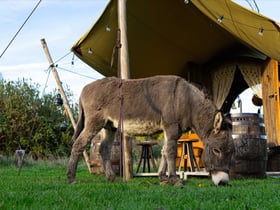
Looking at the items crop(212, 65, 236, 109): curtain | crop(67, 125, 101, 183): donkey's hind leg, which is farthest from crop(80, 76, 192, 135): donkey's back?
crop(212, 65, 236, 109): curtain

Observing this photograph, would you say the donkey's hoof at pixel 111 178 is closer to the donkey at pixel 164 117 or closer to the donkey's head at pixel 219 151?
the donkey at pixel 164 117

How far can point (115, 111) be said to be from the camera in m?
6.60

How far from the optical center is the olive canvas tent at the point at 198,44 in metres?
9.46

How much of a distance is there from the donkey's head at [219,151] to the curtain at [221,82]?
7.81m

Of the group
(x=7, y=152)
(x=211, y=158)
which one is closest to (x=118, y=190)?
(x=211, y=158)

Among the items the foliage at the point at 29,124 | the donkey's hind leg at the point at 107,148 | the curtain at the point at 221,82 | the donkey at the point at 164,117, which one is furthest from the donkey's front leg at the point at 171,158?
the foliage at the point at 29,124

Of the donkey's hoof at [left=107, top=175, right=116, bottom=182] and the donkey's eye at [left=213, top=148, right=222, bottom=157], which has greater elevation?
the donkey's eye at [left=213, top=148, right=222, bottom=157]

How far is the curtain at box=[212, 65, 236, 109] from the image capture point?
13.9m

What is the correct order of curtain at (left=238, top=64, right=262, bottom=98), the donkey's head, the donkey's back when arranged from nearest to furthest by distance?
the donkey's head
the donkey's back
curtain at (left=238, top=64, right=262, bottom=98)

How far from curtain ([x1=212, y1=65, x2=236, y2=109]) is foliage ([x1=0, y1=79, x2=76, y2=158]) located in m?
6.33

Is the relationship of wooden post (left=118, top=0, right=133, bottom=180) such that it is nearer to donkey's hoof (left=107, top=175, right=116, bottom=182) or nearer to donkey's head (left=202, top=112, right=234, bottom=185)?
donkey's hoof (left=107, top=175, right=116, bottom=182)

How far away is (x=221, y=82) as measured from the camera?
14.2 metres

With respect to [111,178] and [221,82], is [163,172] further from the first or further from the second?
[221,82]

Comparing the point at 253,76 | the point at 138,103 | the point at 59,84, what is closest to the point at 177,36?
the point at 253,76
